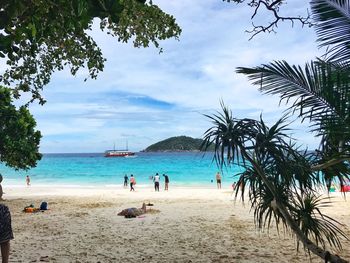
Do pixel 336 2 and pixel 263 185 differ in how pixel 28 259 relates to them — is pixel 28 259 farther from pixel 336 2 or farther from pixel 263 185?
pixel 336 2

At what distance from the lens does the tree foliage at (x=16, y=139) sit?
56.0 feet

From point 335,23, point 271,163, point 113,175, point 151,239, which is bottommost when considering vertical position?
point 151,239

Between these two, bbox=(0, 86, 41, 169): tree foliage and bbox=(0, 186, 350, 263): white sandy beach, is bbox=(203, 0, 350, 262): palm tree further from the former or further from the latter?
bbox=(0, 86, 41, 169): tree foliage

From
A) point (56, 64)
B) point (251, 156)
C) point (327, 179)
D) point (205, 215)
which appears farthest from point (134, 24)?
point (205, 215)

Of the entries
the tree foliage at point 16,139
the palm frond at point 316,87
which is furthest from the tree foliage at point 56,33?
the tree foliage at point 16,139

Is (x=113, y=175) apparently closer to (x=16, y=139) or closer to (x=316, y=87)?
(x=16, y=139)

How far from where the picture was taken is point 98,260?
6883 millimetres

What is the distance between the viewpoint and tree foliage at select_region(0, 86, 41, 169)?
672 inches

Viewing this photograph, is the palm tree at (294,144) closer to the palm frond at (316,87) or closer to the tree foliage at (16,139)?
the palm frond at (316,87)

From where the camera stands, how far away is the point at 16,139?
56.7ft

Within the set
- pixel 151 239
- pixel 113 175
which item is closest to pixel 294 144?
pixel 151 239

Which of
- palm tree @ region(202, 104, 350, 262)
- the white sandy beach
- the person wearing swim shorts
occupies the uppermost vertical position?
palm tree @ region(202, 104, 350, 262)

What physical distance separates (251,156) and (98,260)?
392 cm

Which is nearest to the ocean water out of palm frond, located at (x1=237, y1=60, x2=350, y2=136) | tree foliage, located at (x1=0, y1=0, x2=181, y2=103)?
tree foliage, located at (x1=0, y1=0, x2=181, y2=103)
